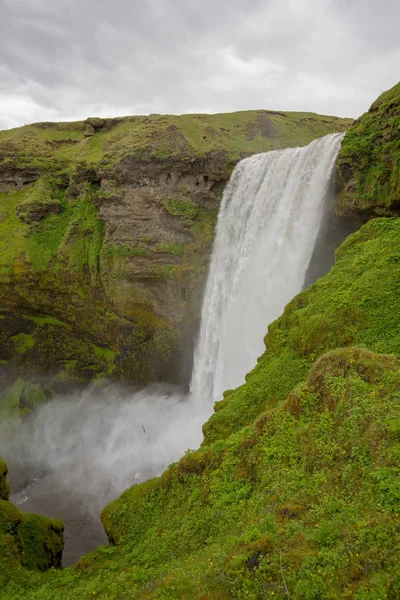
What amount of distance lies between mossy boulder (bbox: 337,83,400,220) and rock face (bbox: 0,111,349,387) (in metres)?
12.1

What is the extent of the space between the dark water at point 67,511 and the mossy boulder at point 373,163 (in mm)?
18410

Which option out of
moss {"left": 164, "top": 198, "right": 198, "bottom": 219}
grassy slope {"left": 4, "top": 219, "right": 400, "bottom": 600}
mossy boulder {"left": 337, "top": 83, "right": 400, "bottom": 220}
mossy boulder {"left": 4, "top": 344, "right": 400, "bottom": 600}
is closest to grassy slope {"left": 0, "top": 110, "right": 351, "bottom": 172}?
moss {"left": 164, "top": 198, "right": 198, "bottom": 219}

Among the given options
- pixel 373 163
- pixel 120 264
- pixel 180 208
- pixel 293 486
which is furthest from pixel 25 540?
pixel 180 208

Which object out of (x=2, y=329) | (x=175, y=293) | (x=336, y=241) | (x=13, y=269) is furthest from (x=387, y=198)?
(x=2, y=329)

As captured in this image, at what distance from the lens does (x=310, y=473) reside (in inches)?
234

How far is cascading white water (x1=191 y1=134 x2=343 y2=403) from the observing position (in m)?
17.7

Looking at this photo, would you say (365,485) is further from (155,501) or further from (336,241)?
(336,241)

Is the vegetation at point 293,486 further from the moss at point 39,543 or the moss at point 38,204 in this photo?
the moss at point 38,204

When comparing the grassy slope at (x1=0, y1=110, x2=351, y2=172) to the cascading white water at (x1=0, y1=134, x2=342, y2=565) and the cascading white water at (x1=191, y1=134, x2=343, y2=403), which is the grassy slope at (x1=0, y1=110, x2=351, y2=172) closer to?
the cascading white water at (x1=191, y1=134, x2=343, y2=403)


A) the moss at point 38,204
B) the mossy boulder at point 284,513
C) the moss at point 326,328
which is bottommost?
the mossy boulder at point 284,513

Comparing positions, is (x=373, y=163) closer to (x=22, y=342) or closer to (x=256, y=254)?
(x=256, y=254)

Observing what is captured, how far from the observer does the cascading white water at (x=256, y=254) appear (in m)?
17.7

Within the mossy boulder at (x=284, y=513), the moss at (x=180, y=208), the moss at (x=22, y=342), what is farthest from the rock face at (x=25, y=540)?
the moss at (x=180, y=208)

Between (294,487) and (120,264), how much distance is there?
22.0m
